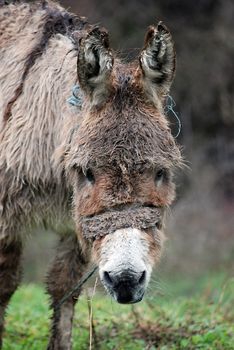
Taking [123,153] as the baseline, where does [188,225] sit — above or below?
below

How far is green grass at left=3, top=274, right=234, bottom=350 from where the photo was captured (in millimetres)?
6520

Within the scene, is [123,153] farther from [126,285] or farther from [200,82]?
[200,82]

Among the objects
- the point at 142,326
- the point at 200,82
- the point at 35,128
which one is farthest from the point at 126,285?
the point at 200,82

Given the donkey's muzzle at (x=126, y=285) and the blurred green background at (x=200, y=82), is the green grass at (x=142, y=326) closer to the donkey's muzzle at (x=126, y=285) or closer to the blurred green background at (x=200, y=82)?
the donkey's muzzle at (x=126, y=285)

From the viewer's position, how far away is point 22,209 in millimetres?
5879

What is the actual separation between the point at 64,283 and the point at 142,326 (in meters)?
0.88

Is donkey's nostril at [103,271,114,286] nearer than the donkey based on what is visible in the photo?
Yes

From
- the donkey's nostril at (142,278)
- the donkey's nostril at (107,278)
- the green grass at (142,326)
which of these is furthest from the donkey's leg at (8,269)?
the donkey's nostril at (142,278)

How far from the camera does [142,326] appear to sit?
6984 mm

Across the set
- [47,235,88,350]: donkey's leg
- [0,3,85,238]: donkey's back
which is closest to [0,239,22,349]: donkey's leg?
[0,3,85,238]: donkey's back

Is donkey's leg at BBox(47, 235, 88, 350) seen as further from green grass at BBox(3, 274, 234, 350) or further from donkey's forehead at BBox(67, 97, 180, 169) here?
donkey's forehead at BBox(67, 97, 180, 169)

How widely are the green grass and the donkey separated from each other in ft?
1.76

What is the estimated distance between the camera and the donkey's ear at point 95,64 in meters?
5.17

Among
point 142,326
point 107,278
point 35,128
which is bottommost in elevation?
point 142,326
